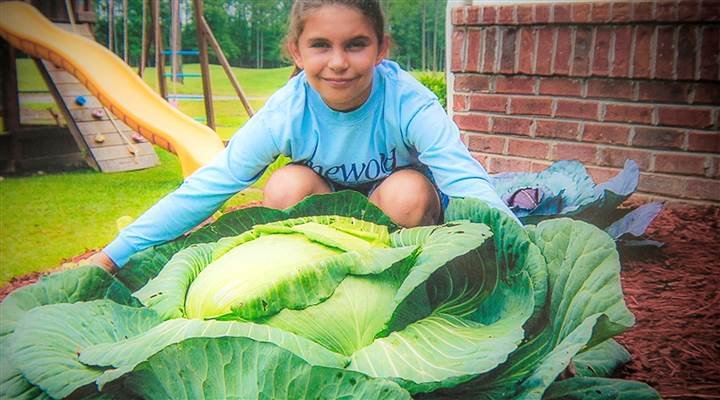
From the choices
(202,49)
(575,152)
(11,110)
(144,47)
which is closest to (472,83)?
(575,152)

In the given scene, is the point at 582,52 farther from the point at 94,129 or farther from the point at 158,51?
the point at 94,129

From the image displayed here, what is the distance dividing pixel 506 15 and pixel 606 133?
0.31 metres

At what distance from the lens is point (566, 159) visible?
4.94 feet

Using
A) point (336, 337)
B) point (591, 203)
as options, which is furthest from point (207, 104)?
point (591, 203)

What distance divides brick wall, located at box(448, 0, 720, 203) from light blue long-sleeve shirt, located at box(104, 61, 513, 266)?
0.10 metres

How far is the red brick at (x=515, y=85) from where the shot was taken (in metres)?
1.47

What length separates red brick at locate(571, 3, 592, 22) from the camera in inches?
53.7

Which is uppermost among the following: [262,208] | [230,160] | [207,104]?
[207,104]

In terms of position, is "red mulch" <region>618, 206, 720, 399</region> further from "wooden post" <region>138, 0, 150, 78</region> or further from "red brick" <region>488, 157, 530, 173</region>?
"wooden post" <region>138, 0, 150, 78</region>

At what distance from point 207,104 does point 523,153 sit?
0.71 metres

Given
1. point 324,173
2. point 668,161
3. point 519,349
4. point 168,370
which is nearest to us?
point 168,370

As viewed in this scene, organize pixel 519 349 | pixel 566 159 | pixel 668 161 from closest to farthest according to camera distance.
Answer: pixel 519 349 → pixel 668 161 → pixel 566 159

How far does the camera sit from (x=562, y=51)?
141 centimetres

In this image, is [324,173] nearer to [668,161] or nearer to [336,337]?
[336,337]
